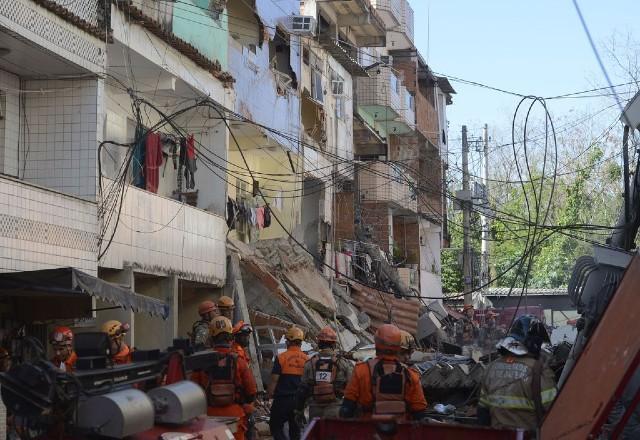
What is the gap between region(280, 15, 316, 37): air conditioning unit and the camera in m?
29.1

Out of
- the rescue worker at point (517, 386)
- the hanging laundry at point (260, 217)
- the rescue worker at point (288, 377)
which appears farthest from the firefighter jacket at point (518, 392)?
the hanging laundry at point (260, 217)

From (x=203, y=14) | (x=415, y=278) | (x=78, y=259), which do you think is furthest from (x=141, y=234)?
(x=415, y=278)

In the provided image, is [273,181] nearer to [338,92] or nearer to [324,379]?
[338,92]

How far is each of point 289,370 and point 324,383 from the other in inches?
64.7

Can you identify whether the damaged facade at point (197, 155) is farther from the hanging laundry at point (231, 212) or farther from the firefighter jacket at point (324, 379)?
the firefighter jacket at point (324, 379)

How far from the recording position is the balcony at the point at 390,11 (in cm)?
4091

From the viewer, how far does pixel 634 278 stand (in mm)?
7375

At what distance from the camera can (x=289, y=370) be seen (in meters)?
13.8

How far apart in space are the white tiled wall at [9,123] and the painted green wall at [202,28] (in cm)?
437

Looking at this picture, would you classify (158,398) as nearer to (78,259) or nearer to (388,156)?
(78,259)

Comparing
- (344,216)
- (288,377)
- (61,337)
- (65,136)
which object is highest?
(65,136)

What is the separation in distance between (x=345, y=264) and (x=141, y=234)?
15.5 meters

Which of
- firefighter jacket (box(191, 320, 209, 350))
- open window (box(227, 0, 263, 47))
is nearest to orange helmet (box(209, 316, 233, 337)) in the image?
firefighter jacket (box(191, 320, 209, 350))

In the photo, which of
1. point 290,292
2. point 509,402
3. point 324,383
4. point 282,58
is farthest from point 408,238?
point 509,402
